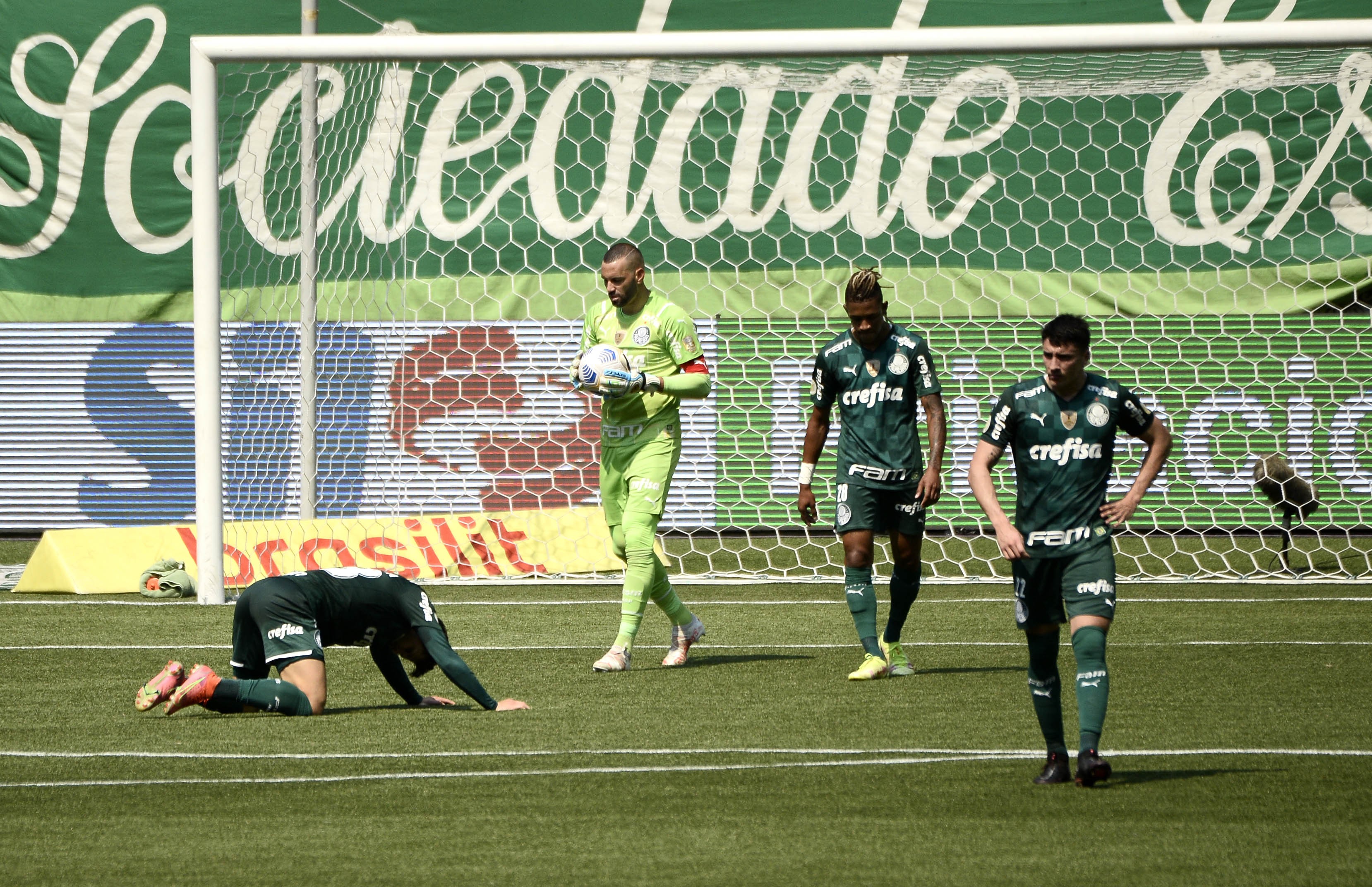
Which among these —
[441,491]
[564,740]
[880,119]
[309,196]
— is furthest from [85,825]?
[880,119]

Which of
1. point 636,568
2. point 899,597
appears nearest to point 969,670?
point 899,597

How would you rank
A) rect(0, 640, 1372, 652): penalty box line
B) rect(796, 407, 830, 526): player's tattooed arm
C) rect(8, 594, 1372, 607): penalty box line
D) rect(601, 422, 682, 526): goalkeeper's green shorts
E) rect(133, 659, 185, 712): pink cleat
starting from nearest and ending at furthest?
1. rect(133, 659, 185, 712): pink cleat
2. rect(601, 422, 682, 526): goalkeeper's green shorts
3. rect(796, 407, 830, 526): player's tattooed arm
4. rect(0, 640, 1372, 652): penalty box line
5. rect(8, 594, 1372, 607): penalty box line

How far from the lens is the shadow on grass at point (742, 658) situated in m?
8.20

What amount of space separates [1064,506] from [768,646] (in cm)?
390

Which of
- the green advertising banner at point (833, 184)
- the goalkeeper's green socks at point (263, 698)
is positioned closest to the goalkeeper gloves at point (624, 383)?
the goalkeeper's green socks at point (263, 698)

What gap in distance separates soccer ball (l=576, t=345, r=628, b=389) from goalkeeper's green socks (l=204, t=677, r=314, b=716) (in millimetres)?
2001

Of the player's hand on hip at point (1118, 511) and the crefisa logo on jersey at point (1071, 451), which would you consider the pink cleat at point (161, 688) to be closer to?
the crefisa logo on jersey at point (1071, 451)

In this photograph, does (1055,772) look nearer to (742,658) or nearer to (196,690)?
(196,690)

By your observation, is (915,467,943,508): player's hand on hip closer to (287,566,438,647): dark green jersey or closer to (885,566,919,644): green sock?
(885,566,919,644): green sock

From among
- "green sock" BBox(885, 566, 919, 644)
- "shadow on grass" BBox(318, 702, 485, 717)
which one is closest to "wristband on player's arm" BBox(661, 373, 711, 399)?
"green sock" BBox(885, 566, 919, 644)

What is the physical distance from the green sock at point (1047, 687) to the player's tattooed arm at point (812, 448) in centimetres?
279

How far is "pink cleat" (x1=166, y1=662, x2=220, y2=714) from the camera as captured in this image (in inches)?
245

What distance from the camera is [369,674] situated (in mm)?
7969

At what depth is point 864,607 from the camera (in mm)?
7727
